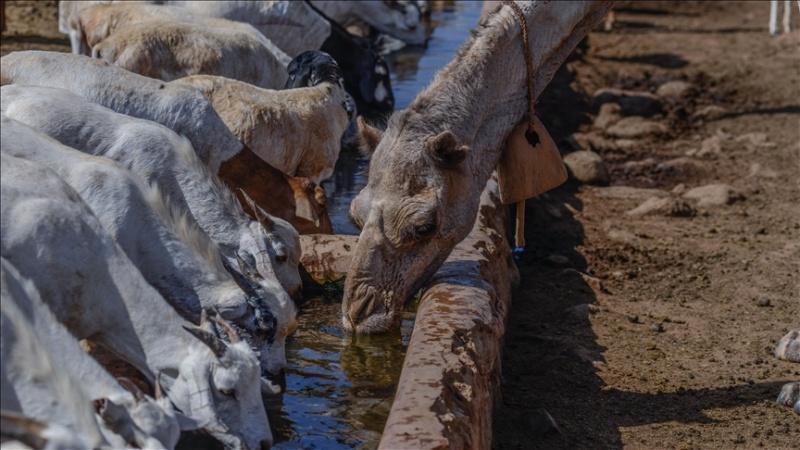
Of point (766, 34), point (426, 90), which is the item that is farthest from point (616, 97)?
point (426, 90)

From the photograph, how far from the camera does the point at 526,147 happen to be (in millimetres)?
6672

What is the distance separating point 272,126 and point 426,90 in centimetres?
160

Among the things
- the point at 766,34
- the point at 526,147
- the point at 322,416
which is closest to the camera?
the point at 322,416

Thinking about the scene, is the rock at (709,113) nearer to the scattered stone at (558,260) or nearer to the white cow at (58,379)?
the scattered stone at (558,260)

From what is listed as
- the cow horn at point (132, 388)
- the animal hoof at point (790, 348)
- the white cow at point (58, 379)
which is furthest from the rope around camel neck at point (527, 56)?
the white cow at point (58, 379)

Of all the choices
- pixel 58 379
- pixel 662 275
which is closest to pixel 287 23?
pixel 662 275

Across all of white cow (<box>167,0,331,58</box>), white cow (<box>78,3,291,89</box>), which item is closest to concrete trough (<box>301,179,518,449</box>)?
white cow (<box>78,3,291,89</box>)

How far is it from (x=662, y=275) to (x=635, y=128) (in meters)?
4.26

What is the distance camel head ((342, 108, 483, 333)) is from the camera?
6.07 m

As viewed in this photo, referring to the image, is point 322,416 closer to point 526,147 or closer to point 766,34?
point 526,147

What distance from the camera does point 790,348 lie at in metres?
6.82

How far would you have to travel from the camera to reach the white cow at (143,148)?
5988mm

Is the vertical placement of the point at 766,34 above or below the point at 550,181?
below

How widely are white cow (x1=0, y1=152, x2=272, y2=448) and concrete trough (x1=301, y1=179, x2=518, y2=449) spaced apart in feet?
1.54
